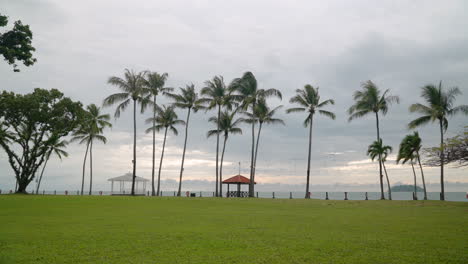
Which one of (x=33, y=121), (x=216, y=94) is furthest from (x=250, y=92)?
(x=33, y=121)

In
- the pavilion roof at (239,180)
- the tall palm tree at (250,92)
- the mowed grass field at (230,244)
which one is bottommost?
the mowed grass field at (230,244)

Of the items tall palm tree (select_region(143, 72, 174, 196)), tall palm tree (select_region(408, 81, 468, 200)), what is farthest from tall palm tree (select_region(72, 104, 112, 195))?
tall palm tree (select_region(408, 81, 468, 200))

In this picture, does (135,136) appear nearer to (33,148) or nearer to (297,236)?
(33,148)

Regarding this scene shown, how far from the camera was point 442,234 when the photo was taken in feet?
32.4

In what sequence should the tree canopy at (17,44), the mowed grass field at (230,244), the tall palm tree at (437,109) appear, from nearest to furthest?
the mowed grass field at (230,244), the tree canopy at (17,44), the tall palm tree at (437,109)

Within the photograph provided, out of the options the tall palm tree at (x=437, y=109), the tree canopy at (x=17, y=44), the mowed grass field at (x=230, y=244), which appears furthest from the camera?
the tall palm tree at (x=437, y=109)

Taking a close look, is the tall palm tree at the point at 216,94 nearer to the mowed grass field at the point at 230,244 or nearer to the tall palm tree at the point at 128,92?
the tall palm tree at the point at 128,92

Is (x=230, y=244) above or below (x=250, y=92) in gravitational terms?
below

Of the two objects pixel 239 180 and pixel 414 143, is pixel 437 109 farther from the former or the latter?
pixel 239 180

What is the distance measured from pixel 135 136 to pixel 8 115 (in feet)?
42.0

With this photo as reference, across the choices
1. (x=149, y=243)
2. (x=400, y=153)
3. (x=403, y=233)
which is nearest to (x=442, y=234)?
(x=403, y=233)

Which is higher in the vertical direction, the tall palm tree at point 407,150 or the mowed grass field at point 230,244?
the tall palm tree at point 407,150

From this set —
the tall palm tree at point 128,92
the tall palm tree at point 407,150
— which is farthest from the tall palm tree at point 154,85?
the tall palm tree at point 407,150

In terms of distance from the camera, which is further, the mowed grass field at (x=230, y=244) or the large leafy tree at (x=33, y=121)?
the large leafy tree at (x=33, y=121)
